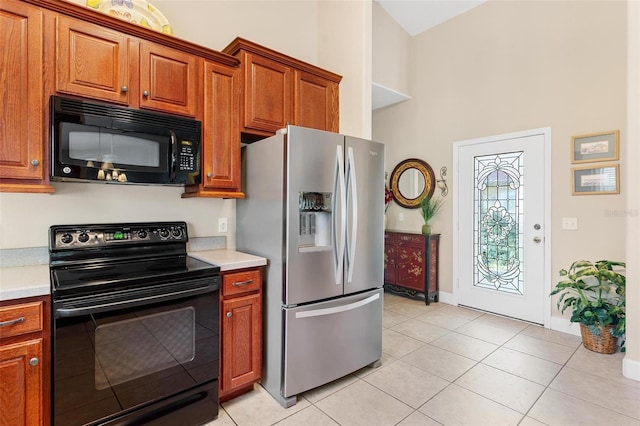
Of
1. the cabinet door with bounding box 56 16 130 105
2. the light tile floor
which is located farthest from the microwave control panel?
the light tile floor

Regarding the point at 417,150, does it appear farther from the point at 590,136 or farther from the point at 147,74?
the point at 147,74

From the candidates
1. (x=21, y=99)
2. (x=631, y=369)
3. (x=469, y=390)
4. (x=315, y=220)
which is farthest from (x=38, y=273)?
(x=631, y=369)

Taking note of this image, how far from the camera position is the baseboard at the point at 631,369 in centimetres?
233

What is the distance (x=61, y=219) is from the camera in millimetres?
1923

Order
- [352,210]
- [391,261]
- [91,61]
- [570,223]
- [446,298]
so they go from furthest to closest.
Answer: [391,261], [446,298], [570,223], [352,210], [91,61]

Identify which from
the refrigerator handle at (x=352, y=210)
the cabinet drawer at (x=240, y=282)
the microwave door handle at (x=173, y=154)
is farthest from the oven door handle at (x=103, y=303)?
the refrigerator handle at (x=352, y=210)

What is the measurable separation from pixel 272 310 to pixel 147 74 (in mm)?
→ 1669

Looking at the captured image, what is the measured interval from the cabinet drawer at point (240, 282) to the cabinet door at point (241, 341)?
5cm

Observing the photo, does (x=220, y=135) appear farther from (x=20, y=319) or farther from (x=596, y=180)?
(x=596, y=180)

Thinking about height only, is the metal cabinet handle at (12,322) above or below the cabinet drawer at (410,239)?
below

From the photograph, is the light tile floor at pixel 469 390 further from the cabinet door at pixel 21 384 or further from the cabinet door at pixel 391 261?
the cabinet door at pixel 391 261

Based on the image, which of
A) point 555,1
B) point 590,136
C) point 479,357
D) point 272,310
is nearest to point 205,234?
point 272,310

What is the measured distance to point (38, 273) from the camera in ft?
5.34

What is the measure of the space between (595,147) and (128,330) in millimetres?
4060
